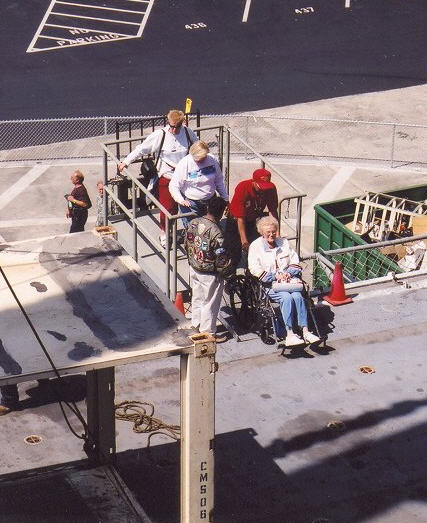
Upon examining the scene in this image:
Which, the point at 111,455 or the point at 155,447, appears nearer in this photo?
the point at 111,455

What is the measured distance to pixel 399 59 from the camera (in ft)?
98.2

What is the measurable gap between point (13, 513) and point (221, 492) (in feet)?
6.76

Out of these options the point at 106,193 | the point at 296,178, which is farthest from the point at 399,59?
the point at 106,193

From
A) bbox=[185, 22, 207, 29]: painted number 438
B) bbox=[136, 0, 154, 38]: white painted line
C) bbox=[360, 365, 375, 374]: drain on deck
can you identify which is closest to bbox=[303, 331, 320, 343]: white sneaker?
bbox=[360, 365, 375, 374]: drain on deck

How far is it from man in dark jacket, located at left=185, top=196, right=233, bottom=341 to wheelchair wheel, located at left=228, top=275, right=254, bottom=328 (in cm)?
57

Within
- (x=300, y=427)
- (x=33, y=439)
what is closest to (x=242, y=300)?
(x=300, y=427)

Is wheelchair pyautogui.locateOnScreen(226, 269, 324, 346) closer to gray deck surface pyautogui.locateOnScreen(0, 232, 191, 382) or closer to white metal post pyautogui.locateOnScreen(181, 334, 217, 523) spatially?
gray deck surface pyautogui.locateOnScreen(0, 232, 191, 382)

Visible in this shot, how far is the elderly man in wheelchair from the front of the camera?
1289 cm

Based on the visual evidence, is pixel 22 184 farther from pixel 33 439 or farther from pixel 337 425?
pixel 337 425

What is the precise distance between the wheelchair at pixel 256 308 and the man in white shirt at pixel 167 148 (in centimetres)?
136

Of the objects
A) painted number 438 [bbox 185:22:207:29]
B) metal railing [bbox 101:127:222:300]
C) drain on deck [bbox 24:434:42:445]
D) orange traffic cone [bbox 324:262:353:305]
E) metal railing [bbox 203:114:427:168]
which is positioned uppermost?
painted number 438 [bbox 185:22:207:29]

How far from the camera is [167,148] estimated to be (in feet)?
47.1

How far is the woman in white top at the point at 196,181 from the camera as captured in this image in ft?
43.7

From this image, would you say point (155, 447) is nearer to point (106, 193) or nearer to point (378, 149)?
point (106, 193)
